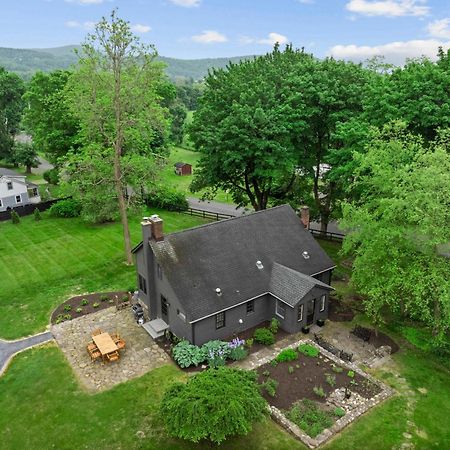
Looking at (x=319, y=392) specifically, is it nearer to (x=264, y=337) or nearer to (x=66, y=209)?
(x=264, y=337)

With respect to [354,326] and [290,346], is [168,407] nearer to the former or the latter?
[290,346]

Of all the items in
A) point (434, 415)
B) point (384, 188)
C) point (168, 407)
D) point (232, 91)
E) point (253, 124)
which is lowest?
point (434, 415)

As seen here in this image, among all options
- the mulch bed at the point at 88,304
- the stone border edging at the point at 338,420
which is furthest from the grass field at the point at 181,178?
the stone border edging at the point at 338,420

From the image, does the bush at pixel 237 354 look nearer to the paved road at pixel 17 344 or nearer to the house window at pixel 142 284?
the house window at pixel 142 284

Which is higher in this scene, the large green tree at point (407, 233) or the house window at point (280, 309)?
the large green tree at point (407, 233)

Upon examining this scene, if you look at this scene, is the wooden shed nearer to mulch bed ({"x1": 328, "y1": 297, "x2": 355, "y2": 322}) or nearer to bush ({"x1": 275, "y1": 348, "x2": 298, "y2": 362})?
mulch bed ({"x1": 328, "y1": 297, "x2": 355, "y2": 322})

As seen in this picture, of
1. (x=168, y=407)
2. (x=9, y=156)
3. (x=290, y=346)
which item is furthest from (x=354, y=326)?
(x=9, y=156)

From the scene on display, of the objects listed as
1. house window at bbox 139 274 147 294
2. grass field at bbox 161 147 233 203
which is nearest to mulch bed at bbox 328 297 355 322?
house window at bbox 139 274 147 294
